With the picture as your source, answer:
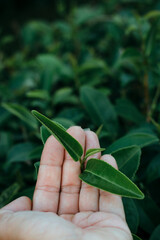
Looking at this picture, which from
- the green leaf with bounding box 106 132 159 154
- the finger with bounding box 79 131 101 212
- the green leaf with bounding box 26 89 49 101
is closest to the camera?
the finger with bounding box 79 131 101 212

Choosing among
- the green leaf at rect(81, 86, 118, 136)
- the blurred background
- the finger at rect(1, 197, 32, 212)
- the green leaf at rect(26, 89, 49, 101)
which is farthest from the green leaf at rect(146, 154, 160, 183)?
the green leaf at rect(26, 89, 49, 101)

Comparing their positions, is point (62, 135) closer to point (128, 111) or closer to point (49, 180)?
point (49, 180)

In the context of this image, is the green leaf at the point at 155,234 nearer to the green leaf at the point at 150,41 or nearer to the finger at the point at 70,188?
the finger at the point at 70,188

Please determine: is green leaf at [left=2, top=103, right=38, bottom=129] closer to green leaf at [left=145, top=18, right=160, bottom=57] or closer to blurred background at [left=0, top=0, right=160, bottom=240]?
blurred background at [left=0, top=0, right=160, bottom=240]

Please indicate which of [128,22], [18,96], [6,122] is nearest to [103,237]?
[6,122]

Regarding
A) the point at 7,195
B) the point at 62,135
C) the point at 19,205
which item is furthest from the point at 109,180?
the point at 7,195
